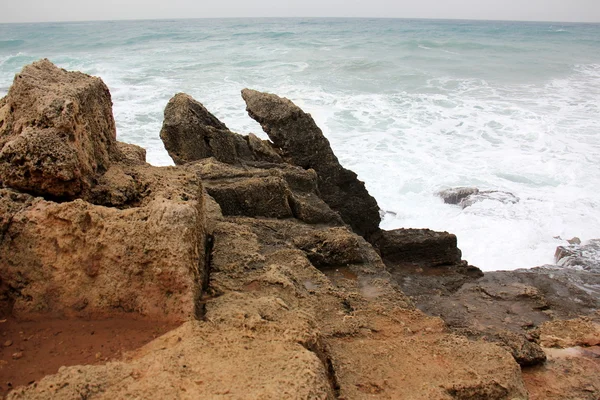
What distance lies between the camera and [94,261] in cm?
295

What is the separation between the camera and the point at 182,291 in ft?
9.44

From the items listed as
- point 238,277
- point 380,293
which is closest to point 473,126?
point 380,293

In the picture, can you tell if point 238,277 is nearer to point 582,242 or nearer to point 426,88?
point 582,242

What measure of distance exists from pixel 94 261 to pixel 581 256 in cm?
846

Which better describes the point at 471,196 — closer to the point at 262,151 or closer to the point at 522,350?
the point at 262,151

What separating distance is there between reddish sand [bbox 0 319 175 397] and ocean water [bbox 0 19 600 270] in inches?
303

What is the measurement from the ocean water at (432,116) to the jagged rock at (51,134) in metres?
7.54

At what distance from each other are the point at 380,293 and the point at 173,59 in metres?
28.8

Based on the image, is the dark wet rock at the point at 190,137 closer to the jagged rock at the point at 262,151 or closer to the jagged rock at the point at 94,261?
the jagged rock at the point at 262,151

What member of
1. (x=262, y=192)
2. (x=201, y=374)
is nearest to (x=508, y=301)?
(x=262, y=192)

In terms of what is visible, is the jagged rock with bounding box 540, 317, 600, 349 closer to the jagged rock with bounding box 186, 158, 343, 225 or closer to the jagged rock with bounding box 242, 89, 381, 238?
the jagged rock with bounding box 186, 158, 343, 225

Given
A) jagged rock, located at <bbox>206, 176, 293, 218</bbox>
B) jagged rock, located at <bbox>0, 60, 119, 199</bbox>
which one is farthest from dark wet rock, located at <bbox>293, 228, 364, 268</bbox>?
jagged rock, located at <bbox>0, 60, 119, 199</bbox>

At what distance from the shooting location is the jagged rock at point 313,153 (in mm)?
7121

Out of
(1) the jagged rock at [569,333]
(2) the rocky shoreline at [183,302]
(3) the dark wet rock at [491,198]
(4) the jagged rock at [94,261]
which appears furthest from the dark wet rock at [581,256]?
(4) the jagged rock at [94,261]
